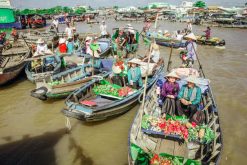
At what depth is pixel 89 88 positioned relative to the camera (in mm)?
8961

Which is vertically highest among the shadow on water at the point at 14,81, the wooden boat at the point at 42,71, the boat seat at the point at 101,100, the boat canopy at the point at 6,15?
the boat canopy at the point at 6,15

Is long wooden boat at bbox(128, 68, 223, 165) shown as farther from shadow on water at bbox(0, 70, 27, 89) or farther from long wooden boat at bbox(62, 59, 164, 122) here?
shadow on water at bbox(0, 70, 27, 89)

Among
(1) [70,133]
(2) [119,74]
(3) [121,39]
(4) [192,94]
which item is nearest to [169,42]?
(3) [121,39]

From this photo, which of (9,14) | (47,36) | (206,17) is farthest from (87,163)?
(206,17)

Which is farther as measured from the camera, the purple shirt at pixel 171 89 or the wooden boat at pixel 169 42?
the wooden boat at pixel 169 42

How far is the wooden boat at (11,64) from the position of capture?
1098 cm

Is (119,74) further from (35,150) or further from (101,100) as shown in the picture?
(35,150)

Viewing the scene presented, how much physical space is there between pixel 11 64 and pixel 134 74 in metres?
8.31

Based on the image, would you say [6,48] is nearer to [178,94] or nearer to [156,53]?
[156,53]

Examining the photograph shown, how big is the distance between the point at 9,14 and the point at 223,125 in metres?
29.5

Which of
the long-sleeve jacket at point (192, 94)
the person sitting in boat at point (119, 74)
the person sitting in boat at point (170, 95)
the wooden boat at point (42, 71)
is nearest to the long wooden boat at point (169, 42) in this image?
the wooden boat at point (42, 71)

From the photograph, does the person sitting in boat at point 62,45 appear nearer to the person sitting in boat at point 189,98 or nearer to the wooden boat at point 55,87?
the wooden boat at point 55,87

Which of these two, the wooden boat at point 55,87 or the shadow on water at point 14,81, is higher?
the wooden boat at point 55,87

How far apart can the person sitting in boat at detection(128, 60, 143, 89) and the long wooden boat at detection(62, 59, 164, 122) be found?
465 mm
